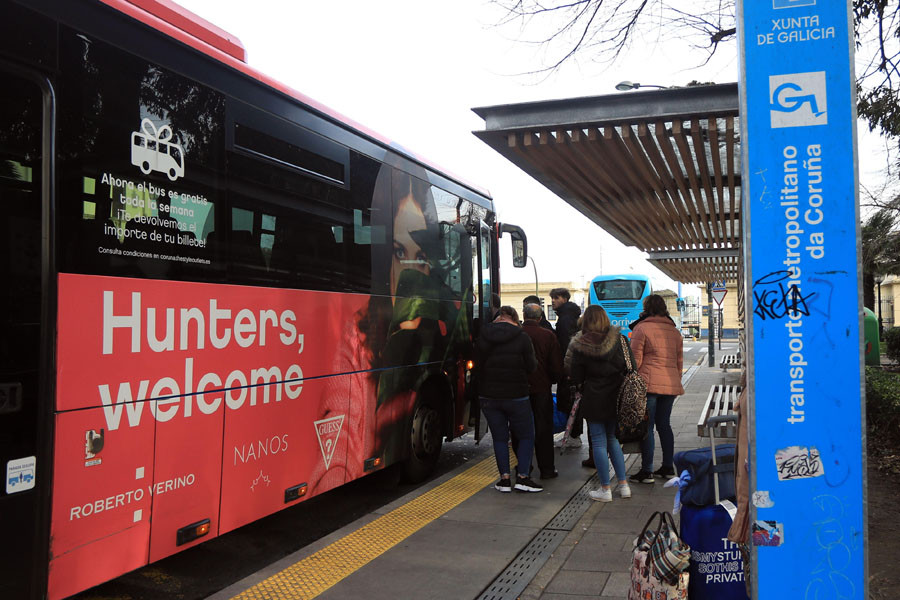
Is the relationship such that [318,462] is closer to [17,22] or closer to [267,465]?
[267,465]

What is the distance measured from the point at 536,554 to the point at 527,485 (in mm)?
1798

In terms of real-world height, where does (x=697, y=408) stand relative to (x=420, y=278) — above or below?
below

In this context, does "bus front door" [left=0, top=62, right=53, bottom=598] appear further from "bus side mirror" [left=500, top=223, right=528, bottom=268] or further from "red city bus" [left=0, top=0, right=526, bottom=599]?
"bus side mirror" [left=500, top=223, right=528, bottom=268]

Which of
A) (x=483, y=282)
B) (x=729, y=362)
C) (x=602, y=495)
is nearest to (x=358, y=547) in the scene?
(x=602, y=495)

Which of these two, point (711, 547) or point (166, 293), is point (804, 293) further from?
point (166, 293)

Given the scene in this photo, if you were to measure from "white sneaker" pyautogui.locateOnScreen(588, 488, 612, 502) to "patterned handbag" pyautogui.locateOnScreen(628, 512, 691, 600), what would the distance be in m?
Result: 2.99

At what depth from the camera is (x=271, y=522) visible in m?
6.31

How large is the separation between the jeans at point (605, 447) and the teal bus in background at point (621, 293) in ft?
86.5

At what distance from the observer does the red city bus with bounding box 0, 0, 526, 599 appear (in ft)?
10.4

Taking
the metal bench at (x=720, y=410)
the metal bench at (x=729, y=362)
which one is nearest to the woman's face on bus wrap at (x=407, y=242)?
the metal bench at (x=720, y=410)

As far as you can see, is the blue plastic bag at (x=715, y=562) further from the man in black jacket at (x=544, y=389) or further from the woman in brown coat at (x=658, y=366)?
the man in black jacket at (x=544, y=389)

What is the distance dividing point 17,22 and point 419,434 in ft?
16.3

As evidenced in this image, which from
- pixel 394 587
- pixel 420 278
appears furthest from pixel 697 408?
pixel 394 587

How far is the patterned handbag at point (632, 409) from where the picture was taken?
639 centimetres
